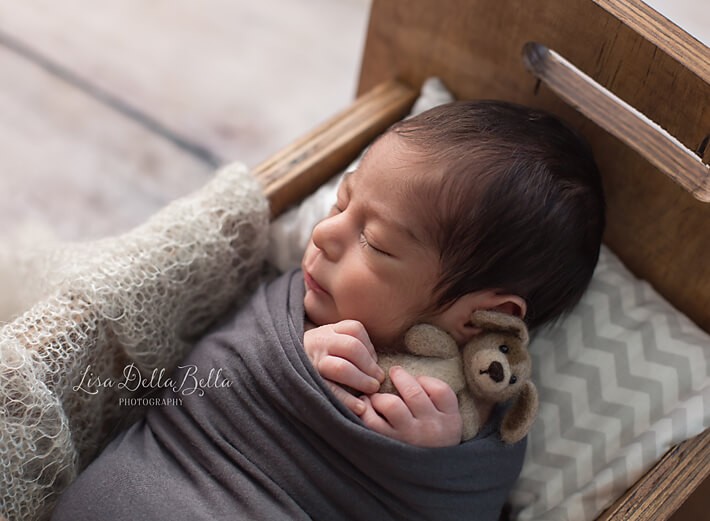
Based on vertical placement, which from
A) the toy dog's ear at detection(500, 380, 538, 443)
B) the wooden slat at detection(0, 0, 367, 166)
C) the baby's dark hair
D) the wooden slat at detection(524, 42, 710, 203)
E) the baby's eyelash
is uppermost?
the wooden slat at detection(524, 42, 710, 203)

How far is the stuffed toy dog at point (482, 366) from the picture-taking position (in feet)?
2.75

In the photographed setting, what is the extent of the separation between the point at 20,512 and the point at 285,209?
0.49 metres

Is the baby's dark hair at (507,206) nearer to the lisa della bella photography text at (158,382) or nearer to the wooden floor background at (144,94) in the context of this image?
the lisa della bella photography text at (158,382)

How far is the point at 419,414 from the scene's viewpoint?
84 centimetres

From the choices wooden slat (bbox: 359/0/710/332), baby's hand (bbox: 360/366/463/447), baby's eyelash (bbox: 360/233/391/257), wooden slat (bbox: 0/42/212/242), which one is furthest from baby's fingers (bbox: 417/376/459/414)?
wooden slat (bbox: 0/42/212/242)

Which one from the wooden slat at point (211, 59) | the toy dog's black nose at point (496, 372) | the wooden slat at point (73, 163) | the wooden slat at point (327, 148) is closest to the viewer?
the toy dog's black nose at point (496, 372)

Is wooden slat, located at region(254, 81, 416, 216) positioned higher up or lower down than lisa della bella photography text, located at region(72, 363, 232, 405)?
higher up

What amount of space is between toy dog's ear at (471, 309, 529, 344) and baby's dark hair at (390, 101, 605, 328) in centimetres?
3

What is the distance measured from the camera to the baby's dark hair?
85 centimetres

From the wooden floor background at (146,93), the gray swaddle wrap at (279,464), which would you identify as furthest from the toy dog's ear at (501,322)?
the wooden floor background at (146,93)

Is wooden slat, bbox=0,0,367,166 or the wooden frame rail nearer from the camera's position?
the wooden frame rail

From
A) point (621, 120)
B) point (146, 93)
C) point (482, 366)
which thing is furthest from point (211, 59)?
point (482, 366)

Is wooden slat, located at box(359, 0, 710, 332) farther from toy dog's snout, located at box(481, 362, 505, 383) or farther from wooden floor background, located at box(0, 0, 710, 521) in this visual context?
wooden floor background, located at box(0, 0, 710, 521)

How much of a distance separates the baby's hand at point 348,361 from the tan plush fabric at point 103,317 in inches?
8.9
